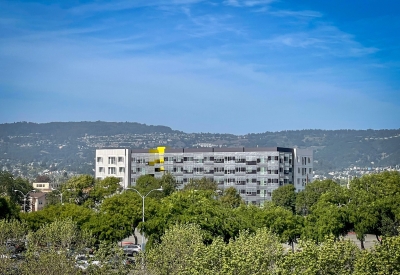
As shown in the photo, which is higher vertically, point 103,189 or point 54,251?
point 54,251

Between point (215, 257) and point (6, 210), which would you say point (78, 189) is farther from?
point (215, 257)

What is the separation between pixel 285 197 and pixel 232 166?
17.8 m

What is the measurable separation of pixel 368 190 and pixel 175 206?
41410 mm

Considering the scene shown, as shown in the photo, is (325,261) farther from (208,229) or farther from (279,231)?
(279,231)

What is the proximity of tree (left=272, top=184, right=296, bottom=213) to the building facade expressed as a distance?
8692mm

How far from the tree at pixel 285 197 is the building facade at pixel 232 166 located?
8.69 meters

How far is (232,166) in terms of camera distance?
416 ft

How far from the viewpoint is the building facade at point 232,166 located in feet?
403

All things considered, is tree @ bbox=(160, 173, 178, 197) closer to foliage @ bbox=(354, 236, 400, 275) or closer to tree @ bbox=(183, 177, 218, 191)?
tree @ bbox=(183, 177, 218, 191)

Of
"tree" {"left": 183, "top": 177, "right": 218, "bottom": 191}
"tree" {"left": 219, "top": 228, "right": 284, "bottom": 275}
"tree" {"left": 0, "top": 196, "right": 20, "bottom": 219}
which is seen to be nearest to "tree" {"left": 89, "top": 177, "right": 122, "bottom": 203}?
"tree" {"left": 183, "top": 177, "right": 218, "bottom": 191}

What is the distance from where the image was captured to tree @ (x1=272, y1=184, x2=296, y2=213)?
110812mm

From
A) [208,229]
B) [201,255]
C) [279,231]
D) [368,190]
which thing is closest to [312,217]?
[279,231]

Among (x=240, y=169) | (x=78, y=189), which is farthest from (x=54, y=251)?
(x=240, y=169)

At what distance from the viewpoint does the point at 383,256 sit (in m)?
33.3
